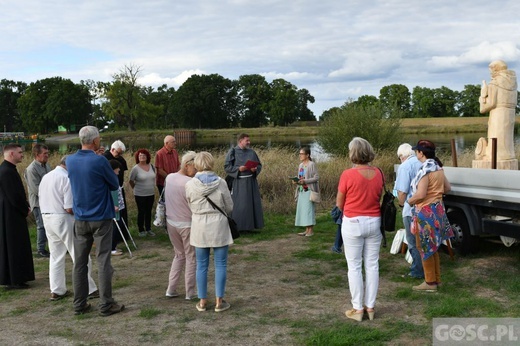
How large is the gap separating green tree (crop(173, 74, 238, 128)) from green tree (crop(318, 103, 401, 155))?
2724 inches

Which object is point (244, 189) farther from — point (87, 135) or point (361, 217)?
point (361, 217)

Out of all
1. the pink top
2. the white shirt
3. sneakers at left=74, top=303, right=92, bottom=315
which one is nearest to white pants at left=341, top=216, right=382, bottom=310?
the pink top

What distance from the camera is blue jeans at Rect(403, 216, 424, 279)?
6.24m

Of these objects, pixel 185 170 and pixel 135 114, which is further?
pixel 135 114

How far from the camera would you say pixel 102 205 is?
17.1ft

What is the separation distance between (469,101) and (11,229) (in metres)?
95.3

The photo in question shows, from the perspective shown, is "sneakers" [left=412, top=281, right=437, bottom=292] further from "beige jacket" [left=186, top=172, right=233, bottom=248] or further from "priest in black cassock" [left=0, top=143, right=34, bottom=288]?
"priest in black cassock" [left=0, top=143, right=34, bottom=288]

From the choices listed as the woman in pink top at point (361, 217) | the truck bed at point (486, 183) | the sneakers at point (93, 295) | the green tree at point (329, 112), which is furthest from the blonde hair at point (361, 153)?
the green tree at point (329, 112)

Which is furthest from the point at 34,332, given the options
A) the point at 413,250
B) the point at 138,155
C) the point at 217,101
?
the point at 217,101

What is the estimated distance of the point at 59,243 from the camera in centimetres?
599

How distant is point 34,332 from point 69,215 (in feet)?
4.61

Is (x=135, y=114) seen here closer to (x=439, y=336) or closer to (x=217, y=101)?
(x=217, y=101)

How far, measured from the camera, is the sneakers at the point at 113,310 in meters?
5.34

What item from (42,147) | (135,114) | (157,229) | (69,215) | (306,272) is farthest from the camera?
(135,114)
